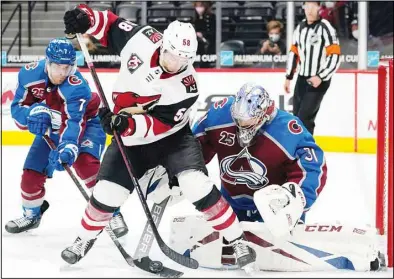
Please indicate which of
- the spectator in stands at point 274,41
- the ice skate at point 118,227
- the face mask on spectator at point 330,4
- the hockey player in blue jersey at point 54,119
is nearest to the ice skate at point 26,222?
the hockey player in blue jersey at point 54,119

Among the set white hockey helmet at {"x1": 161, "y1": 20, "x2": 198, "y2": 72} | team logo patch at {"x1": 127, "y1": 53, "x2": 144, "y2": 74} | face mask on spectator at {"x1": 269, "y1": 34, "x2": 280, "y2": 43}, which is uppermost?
face mask on spectator at {"x1": 269, "y1": 34, "x2": 280, "y2": 43}

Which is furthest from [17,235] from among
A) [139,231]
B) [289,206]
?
[289,206]

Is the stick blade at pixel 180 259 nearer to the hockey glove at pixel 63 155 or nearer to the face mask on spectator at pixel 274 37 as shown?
the hockey glove at pixel 63 155

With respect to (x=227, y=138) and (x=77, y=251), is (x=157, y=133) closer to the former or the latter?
(x=227, y=138)

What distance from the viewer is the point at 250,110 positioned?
2746 mm

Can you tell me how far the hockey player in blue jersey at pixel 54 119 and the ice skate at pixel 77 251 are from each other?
17.8 inches

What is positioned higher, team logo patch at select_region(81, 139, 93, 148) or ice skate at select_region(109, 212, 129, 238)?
team logo patch at select_region(81, 139, 93, 148)

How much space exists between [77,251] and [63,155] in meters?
0.45

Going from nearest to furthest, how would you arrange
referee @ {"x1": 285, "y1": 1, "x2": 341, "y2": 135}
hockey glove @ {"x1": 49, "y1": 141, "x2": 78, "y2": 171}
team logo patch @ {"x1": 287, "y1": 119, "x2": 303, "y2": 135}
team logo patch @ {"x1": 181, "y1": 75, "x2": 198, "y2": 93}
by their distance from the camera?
team logo patch @ {"x1": 181, "y1": 75, "x2": 198, "y2": 93} < team logo patch @ {"x1": 287, "y1": 119, "x2": 303, "y2": 135} < hockey glove @ {"x1": 49, "y1": 141, "x2": 78, "y2": 171} < referee @ {"x1": 285, "y1": 1, "x2": 341, "y2": 135}

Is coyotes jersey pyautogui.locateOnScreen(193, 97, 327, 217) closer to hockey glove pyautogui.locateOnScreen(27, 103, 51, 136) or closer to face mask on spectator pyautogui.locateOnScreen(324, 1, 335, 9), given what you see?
hockey glove pyautogui.locateOnScreen(27, 103, 51, 136)

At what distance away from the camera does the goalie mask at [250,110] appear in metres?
2.75

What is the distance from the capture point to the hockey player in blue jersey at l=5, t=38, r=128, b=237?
327 centimetres

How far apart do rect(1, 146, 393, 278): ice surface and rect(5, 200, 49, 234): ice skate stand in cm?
3

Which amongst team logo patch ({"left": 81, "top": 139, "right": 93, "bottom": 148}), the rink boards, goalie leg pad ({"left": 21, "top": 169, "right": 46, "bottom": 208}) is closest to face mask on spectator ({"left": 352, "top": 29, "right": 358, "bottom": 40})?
the rink boards
